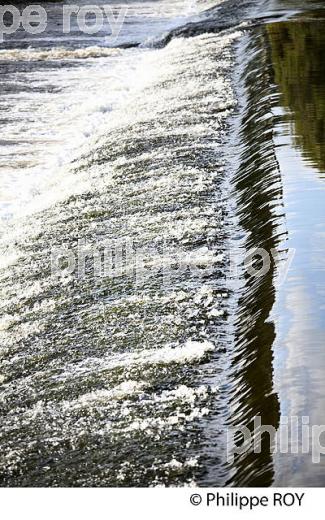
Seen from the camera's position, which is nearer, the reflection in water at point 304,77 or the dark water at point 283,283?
the dark water at point 283,283

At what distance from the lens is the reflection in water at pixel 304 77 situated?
9055 mm

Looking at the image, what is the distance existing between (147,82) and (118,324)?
1017 cm

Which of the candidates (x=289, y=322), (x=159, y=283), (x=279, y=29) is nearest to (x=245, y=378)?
(x=289, y=322)

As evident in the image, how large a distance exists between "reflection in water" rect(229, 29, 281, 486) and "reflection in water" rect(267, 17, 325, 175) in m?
0.29

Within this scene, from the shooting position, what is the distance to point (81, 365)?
5910 millimetres
